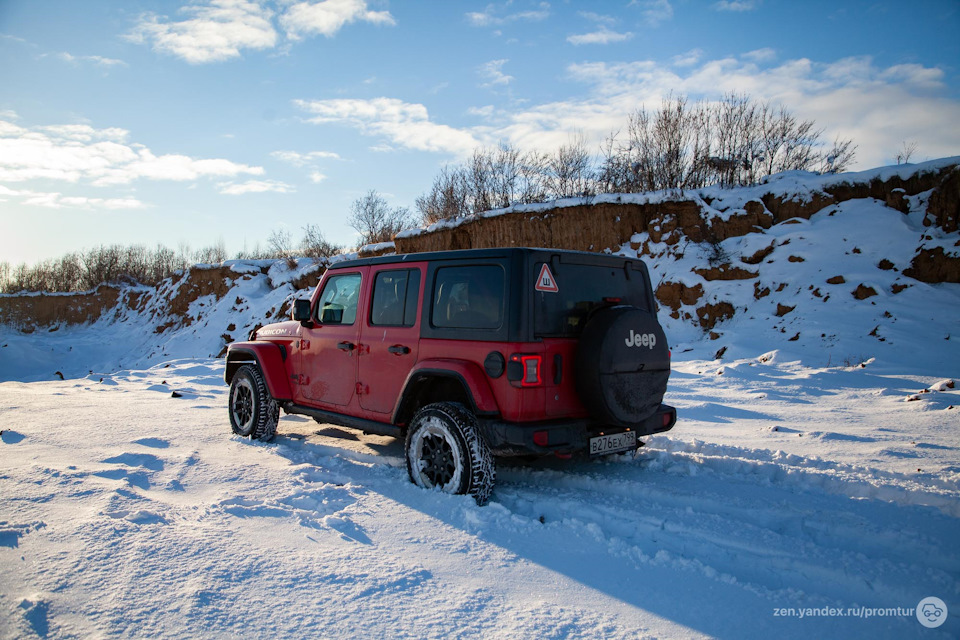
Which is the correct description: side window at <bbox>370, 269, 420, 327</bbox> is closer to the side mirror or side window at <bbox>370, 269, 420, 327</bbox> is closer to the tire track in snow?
the side mirror

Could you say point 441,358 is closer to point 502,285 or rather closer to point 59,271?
point 502,285

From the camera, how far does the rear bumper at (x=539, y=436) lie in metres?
3.77

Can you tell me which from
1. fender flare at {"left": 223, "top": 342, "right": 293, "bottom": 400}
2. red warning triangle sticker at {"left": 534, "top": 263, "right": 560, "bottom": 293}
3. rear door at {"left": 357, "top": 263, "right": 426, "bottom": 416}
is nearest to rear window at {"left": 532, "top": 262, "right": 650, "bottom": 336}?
red warning triangle sticker at {"left": 534, "top": 263, "right": 560, "bottom": 293}

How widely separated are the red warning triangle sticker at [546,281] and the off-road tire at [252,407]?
11.1 feet

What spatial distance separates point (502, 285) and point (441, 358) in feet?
2.56

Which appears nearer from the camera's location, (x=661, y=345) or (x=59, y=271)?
(x=661, y=345)

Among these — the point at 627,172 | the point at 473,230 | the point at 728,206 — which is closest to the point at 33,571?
the point at 728,206

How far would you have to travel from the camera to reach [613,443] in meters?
4.17

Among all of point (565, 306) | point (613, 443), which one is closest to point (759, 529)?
point (613, 443)

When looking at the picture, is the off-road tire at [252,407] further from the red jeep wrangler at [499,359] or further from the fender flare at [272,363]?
the red jeep wrangler at [499,359]

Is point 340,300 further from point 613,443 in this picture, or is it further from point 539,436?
point 613,443

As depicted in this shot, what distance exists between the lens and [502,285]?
407 cm

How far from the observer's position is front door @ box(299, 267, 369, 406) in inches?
205

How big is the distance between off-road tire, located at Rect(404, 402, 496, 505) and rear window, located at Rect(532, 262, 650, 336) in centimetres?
88
